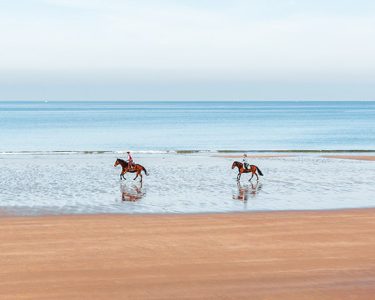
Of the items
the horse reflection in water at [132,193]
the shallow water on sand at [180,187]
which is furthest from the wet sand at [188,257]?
the horse reflection in water at [132,193]

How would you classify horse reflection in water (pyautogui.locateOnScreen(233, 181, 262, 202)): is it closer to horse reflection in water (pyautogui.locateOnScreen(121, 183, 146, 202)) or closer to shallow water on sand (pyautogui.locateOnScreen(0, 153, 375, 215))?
shallow water on sand (pyautogui.locateOnScreen(0, 153, 375, 215))

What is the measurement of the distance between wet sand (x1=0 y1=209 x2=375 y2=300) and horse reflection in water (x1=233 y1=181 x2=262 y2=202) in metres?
5.65

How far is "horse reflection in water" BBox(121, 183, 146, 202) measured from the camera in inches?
1097

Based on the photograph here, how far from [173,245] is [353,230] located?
6.03 metres

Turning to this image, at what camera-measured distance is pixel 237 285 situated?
13883mm

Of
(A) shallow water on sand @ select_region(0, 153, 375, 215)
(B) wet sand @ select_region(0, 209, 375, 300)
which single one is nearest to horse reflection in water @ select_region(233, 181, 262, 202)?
(A) shallow water on sand @ select_region(0, 153, 375, 215)

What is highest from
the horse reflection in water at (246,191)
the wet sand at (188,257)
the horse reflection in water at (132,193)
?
the horse reflection in water at (246,191)

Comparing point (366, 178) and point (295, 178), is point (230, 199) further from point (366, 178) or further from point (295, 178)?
point (366, 178)

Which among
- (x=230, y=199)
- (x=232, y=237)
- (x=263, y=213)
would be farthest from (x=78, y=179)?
(x=232, y=237)

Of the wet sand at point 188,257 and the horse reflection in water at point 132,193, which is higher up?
the horse reflection in water at point 132,193

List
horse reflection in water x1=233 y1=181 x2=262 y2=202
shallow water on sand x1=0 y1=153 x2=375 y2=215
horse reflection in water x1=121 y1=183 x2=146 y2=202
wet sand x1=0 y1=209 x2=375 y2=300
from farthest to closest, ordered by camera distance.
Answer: horse reflection in water x1=233 y1=181 x2=262 y2=202 → horse reflection in water x1=121 y1=183 x2=146 y2=202 → shallow water on sand x1=0 y1=153 x2=375 y2=215 → wet sand x1=0 y1=209 x2=375 y2=300

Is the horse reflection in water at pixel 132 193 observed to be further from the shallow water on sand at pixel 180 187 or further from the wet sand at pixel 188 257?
the wet sand at pixel 188 257

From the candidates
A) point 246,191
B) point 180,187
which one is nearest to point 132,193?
point 180,187

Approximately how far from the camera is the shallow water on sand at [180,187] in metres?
25.6
